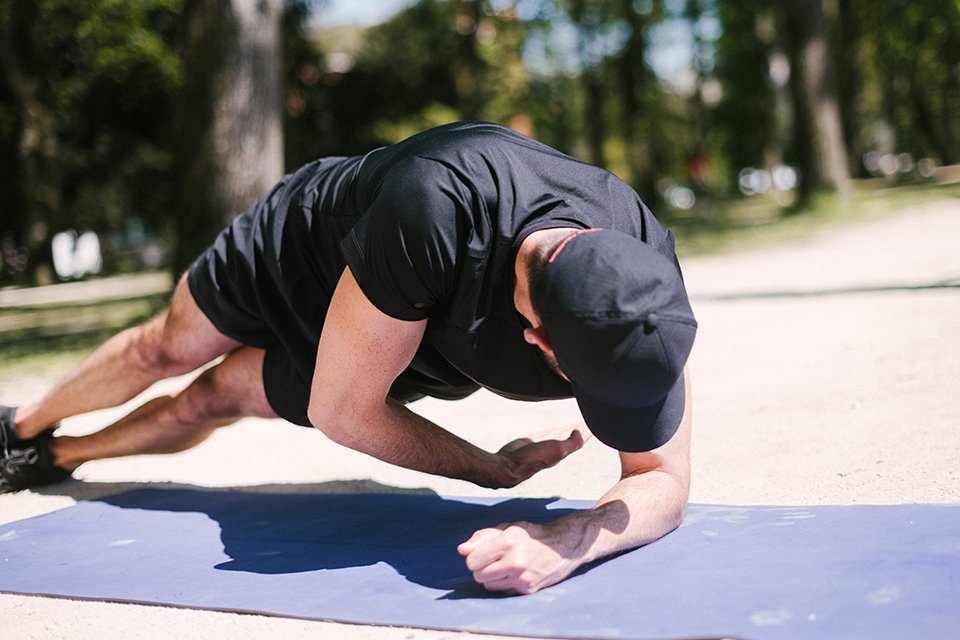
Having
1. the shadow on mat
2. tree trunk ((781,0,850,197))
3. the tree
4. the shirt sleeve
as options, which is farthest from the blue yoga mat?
the tree

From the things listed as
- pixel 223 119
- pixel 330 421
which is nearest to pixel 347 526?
pixel 330 421

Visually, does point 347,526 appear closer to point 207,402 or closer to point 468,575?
point 468,575

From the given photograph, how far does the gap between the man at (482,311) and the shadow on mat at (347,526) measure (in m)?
0.20

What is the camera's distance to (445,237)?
236 centimetres

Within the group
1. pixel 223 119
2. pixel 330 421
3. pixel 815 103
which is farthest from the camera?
Answer: pixel 815 103

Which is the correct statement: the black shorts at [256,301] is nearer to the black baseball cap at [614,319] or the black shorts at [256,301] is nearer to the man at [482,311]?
the man at [482,311]

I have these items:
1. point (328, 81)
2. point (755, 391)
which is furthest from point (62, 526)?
point (328, 81)

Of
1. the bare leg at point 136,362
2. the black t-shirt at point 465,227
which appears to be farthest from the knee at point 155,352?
the black t-shirt at point 465,227

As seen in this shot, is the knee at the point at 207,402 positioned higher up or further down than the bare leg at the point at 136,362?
further down

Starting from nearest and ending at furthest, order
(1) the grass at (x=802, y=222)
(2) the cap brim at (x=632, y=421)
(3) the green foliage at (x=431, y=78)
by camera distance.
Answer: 1. (2) the cap brim at (x=632, y=421)
2. (1) the grass at (x=802, y=222)
3. (3) the green foliage at (x=431, y=78)

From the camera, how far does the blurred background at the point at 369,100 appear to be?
887 centimetres

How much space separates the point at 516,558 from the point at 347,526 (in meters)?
1.03

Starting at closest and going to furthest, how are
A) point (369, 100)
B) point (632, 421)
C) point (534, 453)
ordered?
point (632, 421) → point (534, 453) → point (369, 100)

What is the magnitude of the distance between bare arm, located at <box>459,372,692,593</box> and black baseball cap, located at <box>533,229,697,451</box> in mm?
377
